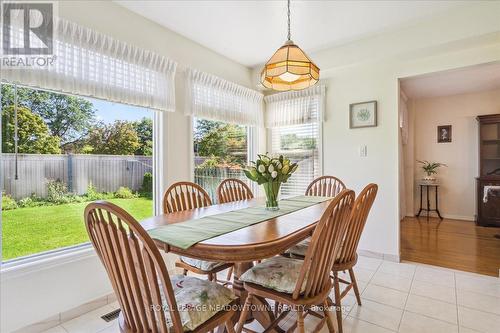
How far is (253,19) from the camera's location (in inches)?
102

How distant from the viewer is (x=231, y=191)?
2719 mm

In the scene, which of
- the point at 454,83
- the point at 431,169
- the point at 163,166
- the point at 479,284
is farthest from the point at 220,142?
the point at 431,169

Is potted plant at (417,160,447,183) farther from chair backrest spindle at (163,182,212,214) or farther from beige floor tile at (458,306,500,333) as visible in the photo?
chair backrest spindle at (163,182,212,214)

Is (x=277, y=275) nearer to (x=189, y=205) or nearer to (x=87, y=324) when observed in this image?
(x=189, y=205)

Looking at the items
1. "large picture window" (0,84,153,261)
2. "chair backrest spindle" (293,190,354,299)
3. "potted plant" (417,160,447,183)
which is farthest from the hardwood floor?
"large picture window" (0,84,153,261)

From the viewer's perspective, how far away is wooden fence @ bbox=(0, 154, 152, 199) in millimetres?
1890

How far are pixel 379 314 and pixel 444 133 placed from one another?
4602 mm

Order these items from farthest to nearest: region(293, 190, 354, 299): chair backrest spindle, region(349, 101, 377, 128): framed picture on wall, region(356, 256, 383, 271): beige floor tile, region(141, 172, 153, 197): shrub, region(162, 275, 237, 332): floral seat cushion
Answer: region(349, 101, 377, 128): framed picture on wall
region(356, 256, 383, 271): beige floor tile
region(141, 172, 153, 197): shrub
region(293, 190, 354, 299): chair backrest spindle
region(162, 275, 237, 332): floral seat cushion

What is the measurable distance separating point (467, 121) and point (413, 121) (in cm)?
87

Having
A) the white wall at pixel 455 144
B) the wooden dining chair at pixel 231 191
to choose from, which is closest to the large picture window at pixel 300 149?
the wooden dining chair at pixel 231 191

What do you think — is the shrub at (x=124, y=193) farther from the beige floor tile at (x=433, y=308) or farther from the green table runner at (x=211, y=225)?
the beige floor tile at (x=433, y=308)

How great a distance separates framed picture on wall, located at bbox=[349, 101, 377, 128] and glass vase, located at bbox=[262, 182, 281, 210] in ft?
5.94

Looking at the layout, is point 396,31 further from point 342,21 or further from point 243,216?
point 243,216

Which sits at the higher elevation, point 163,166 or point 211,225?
point 163,166
